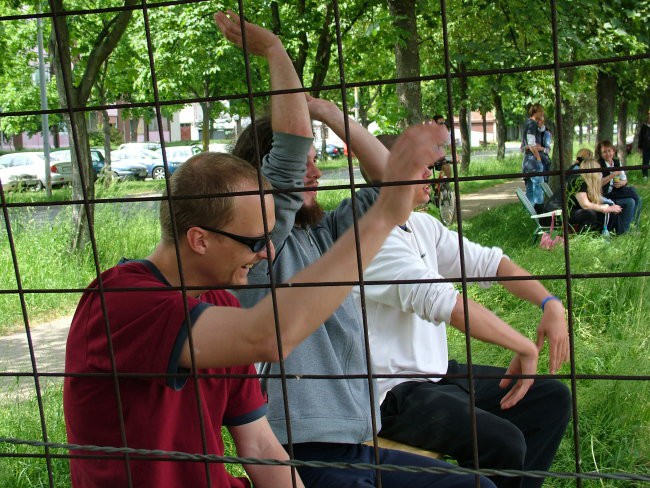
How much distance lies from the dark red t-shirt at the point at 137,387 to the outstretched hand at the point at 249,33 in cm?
55

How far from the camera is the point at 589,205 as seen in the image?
812 cm

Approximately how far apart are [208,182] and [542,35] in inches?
275

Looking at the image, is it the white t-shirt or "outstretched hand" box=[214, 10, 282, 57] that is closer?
"outstretched hand" box=[214, 10, 282, 57]

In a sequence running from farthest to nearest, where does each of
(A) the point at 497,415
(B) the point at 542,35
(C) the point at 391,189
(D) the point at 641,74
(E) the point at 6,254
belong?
(D) the point at 641,74 → (B) the point at 542,35 → (E) the point at 6,254 → (A) the point at 497,415 → (C) the point at 391,189

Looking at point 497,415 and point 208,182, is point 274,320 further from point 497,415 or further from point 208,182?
point 497,415

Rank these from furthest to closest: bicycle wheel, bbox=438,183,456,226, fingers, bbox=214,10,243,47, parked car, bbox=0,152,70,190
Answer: parked car, bbox=0,152,70,190 → bicycle wheel, bbox=438,183,456,226 → fingers, bbox=214,10,243,47

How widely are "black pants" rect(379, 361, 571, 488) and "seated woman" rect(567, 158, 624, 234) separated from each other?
5.85m

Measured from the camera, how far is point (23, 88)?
24.2m

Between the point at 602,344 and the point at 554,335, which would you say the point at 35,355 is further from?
the point at 554,335

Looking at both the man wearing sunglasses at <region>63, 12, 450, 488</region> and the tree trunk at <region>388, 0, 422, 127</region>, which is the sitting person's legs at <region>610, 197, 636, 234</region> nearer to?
the tree trunk at <region>388, 0, 422, 127</region>

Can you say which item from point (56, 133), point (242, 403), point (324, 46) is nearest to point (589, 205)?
point (324, 46)

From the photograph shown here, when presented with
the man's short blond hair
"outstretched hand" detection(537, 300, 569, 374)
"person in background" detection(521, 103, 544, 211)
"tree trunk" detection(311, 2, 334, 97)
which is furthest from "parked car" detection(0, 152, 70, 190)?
the man's short blond hair

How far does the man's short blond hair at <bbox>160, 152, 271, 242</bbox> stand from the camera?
5.14 ft

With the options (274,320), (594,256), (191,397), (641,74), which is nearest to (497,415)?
(191,397)
